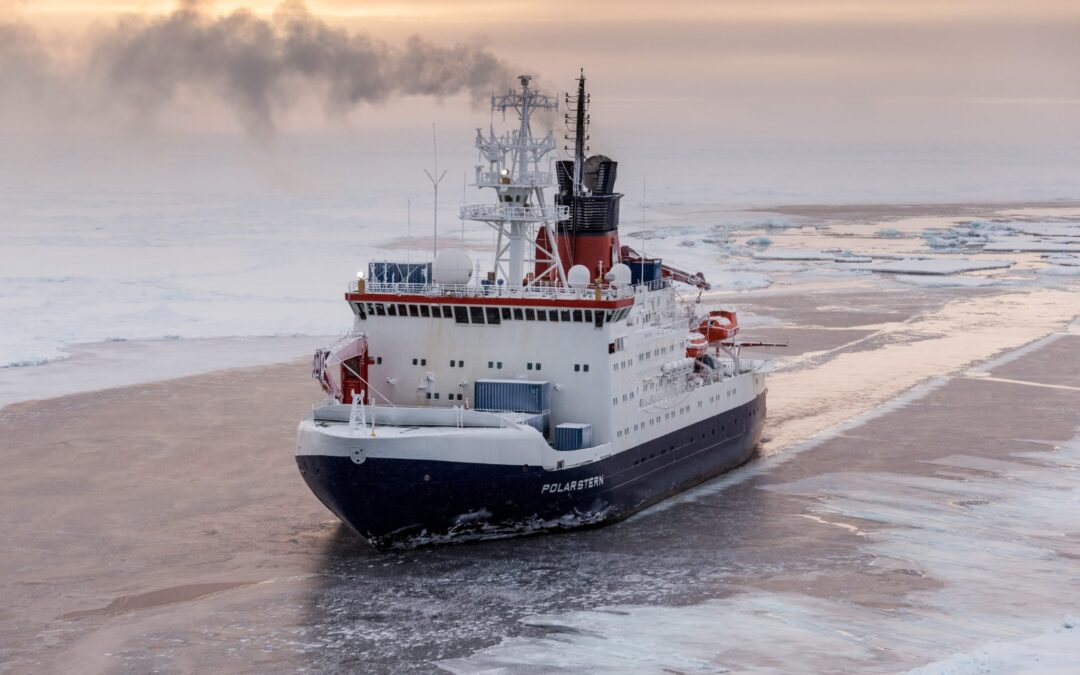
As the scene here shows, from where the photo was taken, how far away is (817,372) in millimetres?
38250

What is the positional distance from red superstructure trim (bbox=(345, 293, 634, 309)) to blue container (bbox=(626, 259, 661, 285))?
4.68 meters

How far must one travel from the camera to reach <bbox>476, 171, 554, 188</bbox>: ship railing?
23.1 metres

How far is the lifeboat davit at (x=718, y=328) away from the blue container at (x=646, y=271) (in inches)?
122

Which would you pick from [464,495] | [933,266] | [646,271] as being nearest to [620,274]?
[646,271]

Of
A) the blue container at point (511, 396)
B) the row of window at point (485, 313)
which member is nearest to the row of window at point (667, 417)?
the blue container at point (511, 396)

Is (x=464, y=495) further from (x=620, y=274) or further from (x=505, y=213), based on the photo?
(x=620, y=274)

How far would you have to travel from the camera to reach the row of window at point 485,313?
2172cm

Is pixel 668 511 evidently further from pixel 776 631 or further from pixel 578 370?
pixel 776 631

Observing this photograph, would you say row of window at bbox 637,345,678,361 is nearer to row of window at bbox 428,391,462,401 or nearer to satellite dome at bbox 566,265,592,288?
satellite dome at bbox 566,265,592,288

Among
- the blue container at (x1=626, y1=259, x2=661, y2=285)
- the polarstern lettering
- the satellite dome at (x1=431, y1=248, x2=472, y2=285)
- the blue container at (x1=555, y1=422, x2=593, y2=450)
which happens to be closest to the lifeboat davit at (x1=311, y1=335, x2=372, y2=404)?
the satellite dome at (x1=431, y1=248, x2=472, y2=285)

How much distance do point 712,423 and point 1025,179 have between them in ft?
577

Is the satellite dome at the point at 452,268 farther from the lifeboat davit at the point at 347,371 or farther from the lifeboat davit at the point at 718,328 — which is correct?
the lifeboat davit at the point at 718,328

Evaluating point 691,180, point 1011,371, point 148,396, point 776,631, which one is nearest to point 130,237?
point 148,396

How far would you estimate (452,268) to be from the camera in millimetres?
22312
